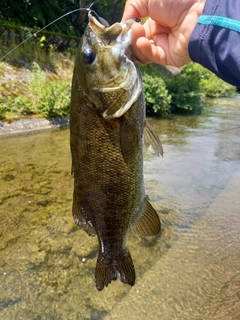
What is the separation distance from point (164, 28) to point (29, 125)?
8.43m

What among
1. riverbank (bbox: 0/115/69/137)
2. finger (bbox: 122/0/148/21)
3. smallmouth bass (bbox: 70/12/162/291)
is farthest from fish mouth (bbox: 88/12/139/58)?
riverbank (bbox: 0/115/69/137)

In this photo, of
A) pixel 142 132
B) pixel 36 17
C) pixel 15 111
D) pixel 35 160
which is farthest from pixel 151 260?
pixel 36 17

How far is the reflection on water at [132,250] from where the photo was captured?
3.58 meters

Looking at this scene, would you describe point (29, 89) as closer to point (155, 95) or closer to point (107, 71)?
point (155, 95)

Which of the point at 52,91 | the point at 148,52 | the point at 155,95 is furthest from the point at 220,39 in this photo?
the point at 155,95

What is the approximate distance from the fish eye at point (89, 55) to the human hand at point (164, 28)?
1.06 ft

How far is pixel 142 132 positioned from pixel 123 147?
21 cm

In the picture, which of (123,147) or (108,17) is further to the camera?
(108,17)

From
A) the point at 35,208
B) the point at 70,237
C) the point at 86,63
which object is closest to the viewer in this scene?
the point at 86,63

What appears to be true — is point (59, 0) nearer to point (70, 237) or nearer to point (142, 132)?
point (70, 237)

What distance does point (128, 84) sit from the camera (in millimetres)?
1930

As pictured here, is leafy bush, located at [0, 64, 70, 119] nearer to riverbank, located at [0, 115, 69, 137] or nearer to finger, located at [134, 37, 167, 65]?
riverbank, located at [0, 115, 69, 137]

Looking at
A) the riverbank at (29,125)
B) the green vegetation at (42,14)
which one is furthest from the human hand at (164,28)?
the green vegetation at (42,14)

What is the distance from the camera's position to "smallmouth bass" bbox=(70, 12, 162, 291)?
1.91 meters
